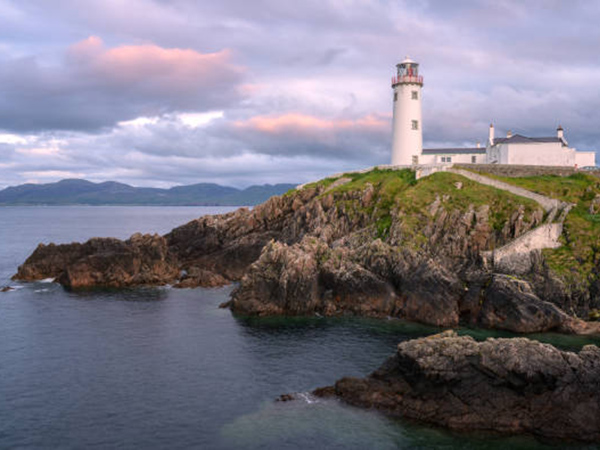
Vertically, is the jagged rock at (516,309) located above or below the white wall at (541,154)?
below

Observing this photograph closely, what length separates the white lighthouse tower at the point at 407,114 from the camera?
92938mm

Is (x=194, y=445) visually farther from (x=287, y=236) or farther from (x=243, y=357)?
(x=287, y=236)

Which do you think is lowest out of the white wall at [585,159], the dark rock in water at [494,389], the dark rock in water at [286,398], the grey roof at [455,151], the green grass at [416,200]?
the dark rock in water at [286,398]

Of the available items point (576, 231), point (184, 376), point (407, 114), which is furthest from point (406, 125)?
point (184, 376)

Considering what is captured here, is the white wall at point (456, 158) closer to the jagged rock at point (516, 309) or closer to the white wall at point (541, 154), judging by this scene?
the white wall at point (541, 154)

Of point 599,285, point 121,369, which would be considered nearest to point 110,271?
point 121,369

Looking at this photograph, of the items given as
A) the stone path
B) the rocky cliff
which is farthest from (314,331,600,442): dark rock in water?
the stone path

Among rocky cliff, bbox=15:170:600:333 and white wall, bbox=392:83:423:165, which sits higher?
white wall, bbox=392:83:423:165

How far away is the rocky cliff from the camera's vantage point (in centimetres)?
5459

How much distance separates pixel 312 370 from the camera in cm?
4094

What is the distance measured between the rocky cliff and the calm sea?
396 cm

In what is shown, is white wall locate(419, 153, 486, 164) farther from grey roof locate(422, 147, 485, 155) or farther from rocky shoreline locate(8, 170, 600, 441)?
rocky shoreline locate(8, 170, 600, 441)

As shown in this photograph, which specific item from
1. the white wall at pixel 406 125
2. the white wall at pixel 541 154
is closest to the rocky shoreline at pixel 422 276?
the white wall at pixel 406 125

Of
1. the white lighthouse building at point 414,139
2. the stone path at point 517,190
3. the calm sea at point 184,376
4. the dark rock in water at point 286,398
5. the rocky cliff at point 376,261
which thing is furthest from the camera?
the white lighthouse building at point 414,139
